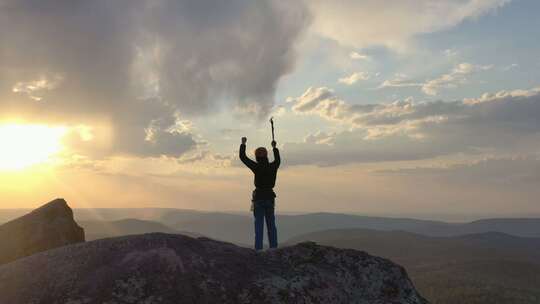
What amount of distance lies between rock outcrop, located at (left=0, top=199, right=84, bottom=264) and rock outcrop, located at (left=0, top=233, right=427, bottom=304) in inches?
346

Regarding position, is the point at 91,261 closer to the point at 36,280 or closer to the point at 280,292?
the point at 36,280

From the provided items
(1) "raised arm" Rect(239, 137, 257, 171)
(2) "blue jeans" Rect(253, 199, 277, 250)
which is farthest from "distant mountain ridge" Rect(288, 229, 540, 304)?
(1) "raised arm" Rect(239, 137, 257, 171)

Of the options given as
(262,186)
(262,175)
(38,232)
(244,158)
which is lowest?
(38,232)

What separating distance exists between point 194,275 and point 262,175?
5.62 meters

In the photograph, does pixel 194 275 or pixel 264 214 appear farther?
pixel 264 214

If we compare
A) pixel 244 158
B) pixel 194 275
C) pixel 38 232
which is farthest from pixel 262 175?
pixel 38 232

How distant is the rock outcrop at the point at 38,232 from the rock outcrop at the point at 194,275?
8783 millimetres

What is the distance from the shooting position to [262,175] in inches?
538

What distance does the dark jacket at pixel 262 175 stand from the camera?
13633mm

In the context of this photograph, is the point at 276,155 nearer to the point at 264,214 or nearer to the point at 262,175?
the point at 262,175

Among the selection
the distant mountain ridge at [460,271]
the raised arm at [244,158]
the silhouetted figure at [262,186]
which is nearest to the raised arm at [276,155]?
the silhouetted figure at [262,186]

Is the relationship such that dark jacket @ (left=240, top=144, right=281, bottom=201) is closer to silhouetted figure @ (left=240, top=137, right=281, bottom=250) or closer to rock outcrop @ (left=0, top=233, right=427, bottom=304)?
silhouetted figure @ (left=240, top=137, right=281, bottom=250)

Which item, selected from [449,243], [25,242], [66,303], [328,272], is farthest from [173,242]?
[449,243]

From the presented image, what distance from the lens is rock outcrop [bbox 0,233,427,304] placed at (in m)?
7.88
